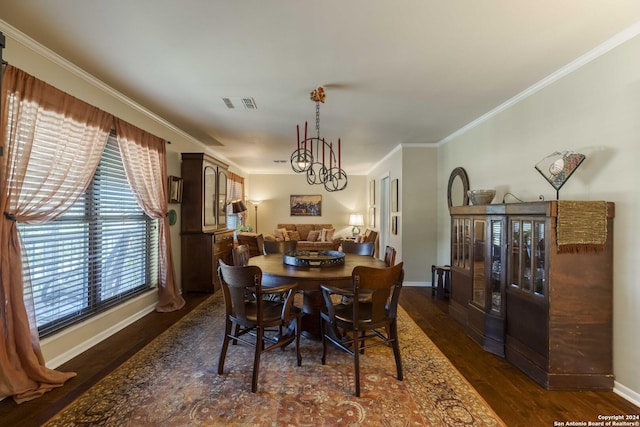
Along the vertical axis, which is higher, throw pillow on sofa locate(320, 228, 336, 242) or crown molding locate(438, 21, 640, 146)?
crown molding locate(438, 21, 640, 146)

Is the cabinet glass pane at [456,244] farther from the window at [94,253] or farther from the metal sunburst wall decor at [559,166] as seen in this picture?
the window at [94,253]

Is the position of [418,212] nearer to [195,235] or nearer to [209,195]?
[209,195]

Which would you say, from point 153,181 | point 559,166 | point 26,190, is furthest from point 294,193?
point 559,166

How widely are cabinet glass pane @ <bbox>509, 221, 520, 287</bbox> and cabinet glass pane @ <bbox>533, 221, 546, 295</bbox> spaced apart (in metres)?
0.19

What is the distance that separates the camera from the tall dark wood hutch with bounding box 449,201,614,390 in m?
2.13

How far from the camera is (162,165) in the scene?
12.4 feet

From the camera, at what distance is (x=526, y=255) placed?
2.46 meters

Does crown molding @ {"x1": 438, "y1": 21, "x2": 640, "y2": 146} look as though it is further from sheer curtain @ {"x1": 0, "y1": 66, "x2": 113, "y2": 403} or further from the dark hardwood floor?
sheer curtain @ {"x1": 0, "y1": 66, "x2": 113, "y2": 403}

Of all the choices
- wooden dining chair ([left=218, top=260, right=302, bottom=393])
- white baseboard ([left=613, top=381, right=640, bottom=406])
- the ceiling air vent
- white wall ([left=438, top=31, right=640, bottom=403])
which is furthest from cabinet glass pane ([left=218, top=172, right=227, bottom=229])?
white baseboard ([left=613, top=381, right=640, bottom=406])

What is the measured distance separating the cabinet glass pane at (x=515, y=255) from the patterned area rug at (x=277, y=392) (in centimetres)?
93

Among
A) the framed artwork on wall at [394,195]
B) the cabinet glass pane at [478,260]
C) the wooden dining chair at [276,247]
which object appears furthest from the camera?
the framed artwork on wall at [394,195]

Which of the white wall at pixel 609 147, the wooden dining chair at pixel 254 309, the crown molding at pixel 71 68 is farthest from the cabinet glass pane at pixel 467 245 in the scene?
the crown molding at pixel 71 68

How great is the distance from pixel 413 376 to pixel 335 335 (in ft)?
2.20

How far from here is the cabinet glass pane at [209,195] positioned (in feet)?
15.1
